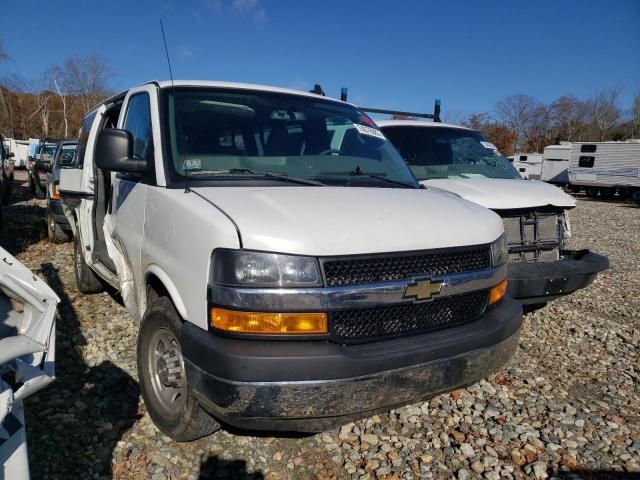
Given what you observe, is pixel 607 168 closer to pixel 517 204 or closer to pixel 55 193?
pixel 517 204

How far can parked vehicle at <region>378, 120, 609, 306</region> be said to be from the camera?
13.7 feet

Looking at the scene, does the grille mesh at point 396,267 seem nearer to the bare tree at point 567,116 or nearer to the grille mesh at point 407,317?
the grille mesh at point 407,317

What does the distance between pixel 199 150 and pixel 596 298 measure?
18.6ft

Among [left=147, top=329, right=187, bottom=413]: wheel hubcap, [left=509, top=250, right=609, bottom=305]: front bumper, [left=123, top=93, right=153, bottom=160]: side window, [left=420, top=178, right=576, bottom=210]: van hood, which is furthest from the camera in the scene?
[left=420, top=178, right=576, bottom=210]: van hood

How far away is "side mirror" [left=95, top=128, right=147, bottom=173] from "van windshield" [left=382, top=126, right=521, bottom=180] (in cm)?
359

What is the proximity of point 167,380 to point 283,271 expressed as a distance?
1.12 metres

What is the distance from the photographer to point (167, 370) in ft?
8.55

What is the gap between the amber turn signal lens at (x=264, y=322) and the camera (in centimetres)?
206

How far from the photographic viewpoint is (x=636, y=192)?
81.3ft

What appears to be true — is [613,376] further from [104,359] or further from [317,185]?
[104,359]

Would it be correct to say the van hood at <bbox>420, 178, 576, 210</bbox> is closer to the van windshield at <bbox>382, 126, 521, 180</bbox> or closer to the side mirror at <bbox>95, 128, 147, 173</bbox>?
the van windshield at <bbox>382, 126, 521, 180</bbox>

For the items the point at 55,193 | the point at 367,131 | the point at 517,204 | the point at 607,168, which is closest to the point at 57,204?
the point at 55,193

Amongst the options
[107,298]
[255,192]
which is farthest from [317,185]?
[107,298]

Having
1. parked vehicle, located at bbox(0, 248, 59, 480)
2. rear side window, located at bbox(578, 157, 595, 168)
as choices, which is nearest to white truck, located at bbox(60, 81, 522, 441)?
parked vehicle, located at bbox(0, 248, 59, 480)
